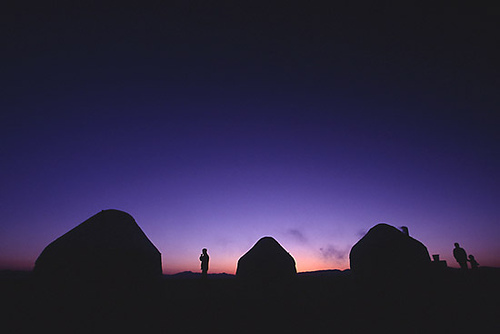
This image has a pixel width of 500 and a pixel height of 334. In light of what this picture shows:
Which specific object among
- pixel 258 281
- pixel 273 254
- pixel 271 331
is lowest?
pixel 271 331

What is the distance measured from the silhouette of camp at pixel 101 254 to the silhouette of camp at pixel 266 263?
6832mm

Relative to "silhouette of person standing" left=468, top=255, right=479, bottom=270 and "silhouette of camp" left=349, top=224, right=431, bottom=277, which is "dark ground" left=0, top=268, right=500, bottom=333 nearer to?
"silhouette of camp" left=349, top=224, right=431, bottom=277

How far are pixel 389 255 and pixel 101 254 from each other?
13.7 metres

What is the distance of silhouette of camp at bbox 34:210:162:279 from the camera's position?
8523mm

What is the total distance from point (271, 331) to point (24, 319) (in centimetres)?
735

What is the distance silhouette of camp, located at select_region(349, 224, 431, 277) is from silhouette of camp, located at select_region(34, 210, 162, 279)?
11.2 meters

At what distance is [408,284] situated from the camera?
43.2 feet

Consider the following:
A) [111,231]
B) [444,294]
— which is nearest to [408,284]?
[444,294]

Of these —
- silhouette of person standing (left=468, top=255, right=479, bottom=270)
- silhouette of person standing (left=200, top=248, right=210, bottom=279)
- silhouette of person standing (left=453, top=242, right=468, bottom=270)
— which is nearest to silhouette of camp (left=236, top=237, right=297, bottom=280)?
silhouette of person standing (left=200, top=248, right=210, bottom=279)

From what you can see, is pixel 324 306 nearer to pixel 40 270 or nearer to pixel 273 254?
pixel 273 254

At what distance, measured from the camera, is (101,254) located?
8828 millimetres

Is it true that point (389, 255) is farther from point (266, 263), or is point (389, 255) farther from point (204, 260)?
point (204, 260)

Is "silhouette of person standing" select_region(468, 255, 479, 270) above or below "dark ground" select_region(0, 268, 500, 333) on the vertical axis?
above

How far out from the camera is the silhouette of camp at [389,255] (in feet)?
45.2
